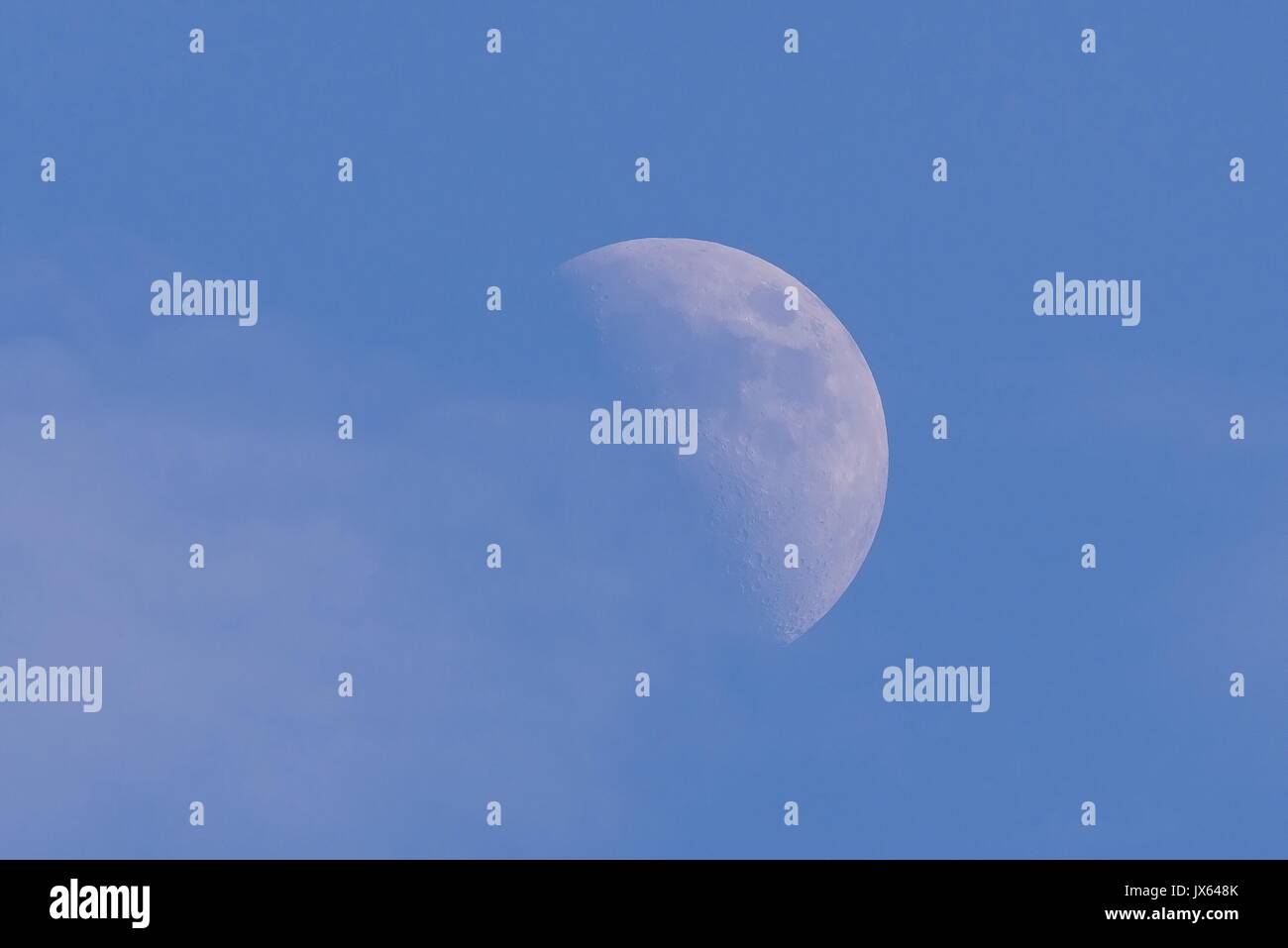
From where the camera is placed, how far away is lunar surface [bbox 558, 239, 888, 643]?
38.2 m

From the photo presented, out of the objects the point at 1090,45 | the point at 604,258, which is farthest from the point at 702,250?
the point at 1090,45

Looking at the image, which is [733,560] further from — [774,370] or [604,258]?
[604,258]

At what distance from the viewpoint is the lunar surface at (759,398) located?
125 ft

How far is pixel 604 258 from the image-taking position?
39875 mm

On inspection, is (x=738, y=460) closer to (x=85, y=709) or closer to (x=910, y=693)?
(x=910, y=693)

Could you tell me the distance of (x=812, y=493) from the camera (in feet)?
126

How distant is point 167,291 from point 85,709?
7.41 metres

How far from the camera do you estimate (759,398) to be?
38281mm
